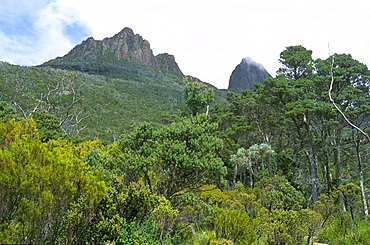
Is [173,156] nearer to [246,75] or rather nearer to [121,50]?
[246,75]

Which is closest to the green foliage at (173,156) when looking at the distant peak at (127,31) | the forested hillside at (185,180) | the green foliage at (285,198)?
the forested hillside at (185,180)

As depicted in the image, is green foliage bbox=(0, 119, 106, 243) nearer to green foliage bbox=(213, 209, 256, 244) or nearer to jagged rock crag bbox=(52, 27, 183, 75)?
green foliage bbox=(213, 209, 256, 244)

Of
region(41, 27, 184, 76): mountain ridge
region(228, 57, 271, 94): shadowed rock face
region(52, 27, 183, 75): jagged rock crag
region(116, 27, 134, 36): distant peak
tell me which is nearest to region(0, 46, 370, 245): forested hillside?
region(228, 57, 271, 94): shadowed rock face

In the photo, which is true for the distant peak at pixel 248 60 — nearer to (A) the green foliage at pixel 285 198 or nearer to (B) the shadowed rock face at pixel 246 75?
→ (B) the shadowed rock face at pixel 246 75

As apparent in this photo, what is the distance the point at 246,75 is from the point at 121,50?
90.1 metres

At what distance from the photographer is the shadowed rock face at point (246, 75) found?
4596 inches

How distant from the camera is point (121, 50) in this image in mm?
156375

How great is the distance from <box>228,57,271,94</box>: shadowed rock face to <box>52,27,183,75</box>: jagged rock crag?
63.7 meters

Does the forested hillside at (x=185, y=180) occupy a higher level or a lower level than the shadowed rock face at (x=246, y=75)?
lower

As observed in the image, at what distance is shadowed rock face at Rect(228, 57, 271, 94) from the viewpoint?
116750 millimetres

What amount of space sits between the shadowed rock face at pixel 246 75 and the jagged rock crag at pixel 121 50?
6375 cm

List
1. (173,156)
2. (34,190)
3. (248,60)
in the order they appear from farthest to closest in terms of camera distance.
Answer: (248,60) → (173,156) → (34,190)

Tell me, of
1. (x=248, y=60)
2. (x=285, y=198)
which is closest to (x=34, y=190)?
(x=285, y=198)

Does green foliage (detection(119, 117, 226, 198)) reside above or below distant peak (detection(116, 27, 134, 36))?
below
